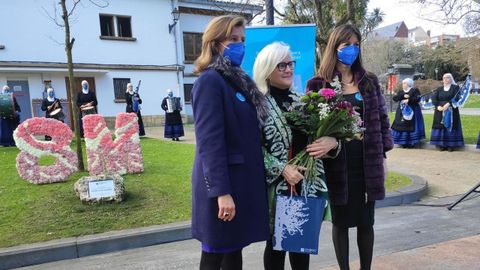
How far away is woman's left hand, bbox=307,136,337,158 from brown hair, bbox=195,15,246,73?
0.81 m

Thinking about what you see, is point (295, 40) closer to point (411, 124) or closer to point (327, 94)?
point (327, 94)

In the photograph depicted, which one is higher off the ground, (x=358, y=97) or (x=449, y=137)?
(x=358, y=97)

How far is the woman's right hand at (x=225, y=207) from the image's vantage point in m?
2.01

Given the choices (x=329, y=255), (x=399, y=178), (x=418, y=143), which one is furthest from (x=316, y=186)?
(x=418, y=143)

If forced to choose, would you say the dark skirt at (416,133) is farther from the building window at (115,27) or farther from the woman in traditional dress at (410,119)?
the building window at (115,27)

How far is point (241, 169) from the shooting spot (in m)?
2.10

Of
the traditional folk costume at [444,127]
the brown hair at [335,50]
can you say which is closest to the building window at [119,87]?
the traditional folk costume at [444,127]

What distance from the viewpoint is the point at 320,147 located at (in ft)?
7.76

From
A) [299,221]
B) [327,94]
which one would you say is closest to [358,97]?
[327,94]

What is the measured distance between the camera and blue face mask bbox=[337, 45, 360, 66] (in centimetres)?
279

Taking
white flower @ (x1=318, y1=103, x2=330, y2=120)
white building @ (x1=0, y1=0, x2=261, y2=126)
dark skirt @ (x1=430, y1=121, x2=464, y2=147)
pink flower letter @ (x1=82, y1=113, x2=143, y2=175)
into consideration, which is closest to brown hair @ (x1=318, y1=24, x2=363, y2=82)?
white flower @ (x1=318, y1=103, x2=330, y2=120)

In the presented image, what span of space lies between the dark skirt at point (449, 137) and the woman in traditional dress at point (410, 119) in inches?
21.8

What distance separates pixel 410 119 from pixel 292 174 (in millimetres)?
8697

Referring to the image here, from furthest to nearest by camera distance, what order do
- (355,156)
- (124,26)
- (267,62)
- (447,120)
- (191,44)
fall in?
(191,44) → (124,26) → (447,120) → (355,156) → (267,62)
